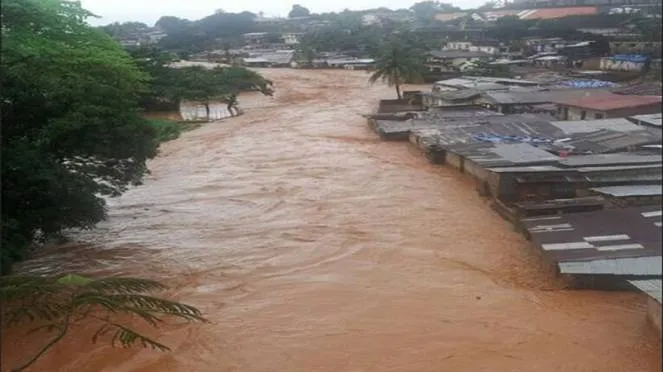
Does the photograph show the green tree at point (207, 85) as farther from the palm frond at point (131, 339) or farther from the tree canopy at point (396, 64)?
the palm frond at point (131, 339)

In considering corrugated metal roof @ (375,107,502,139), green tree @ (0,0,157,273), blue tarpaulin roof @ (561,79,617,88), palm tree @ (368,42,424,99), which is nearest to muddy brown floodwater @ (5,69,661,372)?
green tree @ (0,0,157,273)

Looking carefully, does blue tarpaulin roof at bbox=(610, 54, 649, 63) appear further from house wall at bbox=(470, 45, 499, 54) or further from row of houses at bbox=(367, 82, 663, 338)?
house wall at bbox=(470, 45, 499, 54)

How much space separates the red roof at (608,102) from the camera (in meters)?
18.5

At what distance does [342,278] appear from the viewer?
10344 millimetres

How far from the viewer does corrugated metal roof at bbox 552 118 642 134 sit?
16422 millimetres

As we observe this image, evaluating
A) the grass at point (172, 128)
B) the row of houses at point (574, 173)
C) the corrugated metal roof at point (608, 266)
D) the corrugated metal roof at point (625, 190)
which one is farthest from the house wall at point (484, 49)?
the corrugated metal roof at point (608, 266)

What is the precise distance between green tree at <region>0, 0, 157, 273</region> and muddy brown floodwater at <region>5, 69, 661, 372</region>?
1.60m

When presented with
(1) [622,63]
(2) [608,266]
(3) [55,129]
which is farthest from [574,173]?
(1) [622,63]

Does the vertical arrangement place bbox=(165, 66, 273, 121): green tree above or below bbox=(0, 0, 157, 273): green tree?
below

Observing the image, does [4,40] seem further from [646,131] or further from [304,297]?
[646,131]

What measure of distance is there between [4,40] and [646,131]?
1362 centimetres

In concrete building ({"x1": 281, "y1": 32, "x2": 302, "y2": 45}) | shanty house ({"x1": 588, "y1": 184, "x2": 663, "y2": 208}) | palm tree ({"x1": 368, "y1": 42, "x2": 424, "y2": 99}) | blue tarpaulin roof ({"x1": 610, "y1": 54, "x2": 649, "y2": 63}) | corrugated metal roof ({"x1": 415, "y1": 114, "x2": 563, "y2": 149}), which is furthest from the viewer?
concrete building ({"x1": 281, "y1": 32, "x2": 302, "y2": 45})

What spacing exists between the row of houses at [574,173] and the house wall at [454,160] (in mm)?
30

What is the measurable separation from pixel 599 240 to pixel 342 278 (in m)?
3.82
